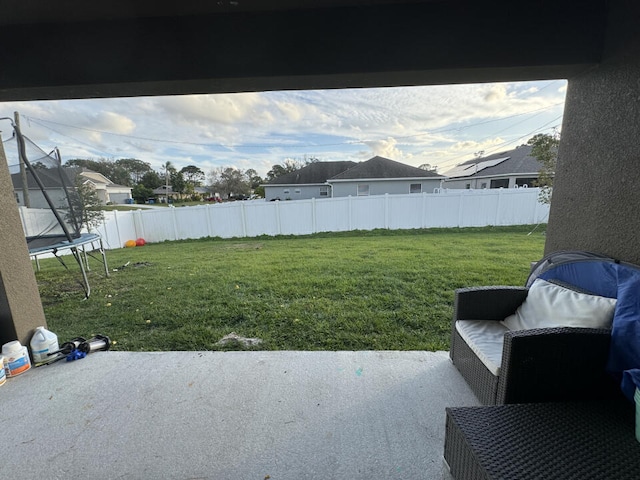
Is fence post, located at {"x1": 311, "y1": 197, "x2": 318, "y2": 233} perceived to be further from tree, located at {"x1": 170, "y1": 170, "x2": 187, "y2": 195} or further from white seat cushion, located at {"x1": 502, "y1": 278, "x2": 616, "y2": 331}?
tree, located at {"x1": 170, "y1": 170, "x2": 187, "y2": 195}

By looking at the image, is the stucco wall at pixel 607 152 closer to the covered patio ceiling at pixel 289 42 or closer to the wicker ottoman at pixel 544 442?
the covered patio ceiling at pixel 289 42

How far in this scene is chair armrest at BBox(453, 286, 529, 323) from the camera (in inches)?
79.3

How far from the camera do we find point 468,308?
2.03m

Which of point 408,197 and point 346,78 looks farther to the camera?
point 408,197

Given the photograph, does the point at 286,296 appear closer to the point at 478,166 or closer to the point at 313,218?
the point at 313,218

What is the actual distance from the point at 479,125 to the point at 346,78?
1728 cm

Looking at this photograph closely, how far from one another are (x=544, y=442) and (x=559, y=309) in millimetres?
946

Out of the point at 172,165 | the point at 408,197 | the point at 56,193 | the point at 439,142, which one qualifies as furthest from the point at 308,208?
the point at 172,165

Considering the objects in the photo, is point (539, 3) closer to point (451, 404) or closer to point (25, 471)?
point (451, 404)

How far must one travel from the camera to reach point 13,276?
212 cm

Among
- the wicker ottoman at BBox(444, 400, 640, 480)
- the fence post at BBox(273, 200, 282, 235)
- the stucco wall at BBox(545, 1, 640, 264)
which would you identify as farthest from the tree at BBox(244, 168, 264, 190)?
the wicker ottoman at BBox(444, 400, 640, 480)

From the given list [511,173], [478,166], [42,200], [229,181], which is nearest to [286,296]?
[42,200]

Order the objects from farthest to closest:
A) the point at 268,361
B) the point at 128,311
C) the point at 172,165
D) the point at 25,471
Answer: the point at 172,165 → the point at 128,311 → the point at 268,361 → the point at 25,471

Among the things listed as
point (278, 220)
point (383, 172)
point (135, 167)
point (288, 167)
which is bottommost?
point (278, 220)
